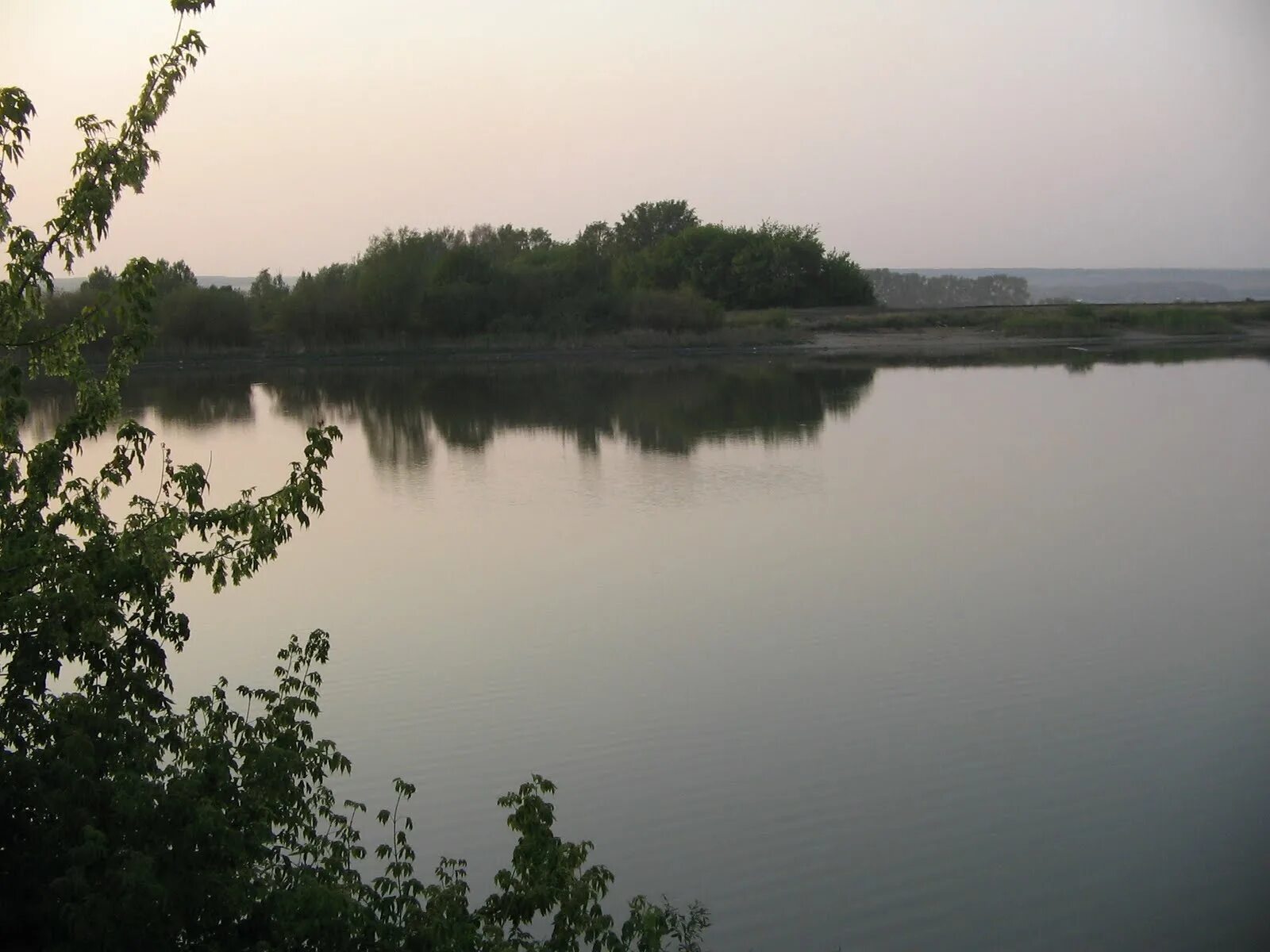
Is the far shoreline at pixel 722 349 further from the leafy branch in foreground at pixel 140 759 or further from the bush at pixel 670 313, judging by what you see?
the leafy branch in foreground at pixel 140 759

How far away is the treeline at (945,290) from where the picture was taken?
12769 cm

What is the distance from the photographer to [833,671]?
30.2 ft

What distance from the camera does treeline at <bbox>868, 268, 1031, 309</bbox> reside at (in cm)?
12769

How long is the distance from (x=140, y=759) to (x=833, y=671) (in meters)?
5.46

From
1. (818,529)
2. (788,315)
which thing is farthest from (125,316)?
(788,315)

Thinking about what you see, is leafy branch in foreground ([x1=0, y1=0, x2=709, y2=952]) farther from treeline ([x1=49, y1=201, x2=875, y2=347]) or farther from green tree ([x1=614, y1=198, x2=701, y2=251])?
green tree ([x1=614, y1=198, x2=701, y2=251])

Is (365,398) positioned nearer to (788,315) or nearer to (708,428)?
(708,428)

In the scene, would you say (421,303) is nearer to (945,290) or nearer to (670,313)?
(670,313)

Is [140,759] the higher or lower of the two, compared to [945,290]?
higher

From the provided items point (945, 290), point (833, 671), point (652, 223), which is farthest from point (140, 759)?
point (945, 290)

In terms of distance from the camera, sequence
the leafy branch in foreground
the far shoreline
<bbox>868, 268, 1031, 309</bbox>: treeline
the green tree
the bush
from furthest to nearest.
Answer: <bbox>868, 268, 1031, 309</bbox>: treeline, the green tree, the bush, the far shoreline, the leafy branch in foreground

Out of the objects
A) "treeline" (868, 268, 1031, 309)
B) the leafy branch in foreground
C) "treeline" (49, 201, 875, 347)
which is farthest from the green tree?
the leafy branch in foreground

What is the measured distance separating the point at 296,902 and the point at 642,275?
6011 centimetres

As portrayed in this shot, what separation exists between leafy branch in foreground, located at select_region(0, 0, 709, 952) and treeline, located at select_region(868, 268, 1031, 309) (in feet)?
393
